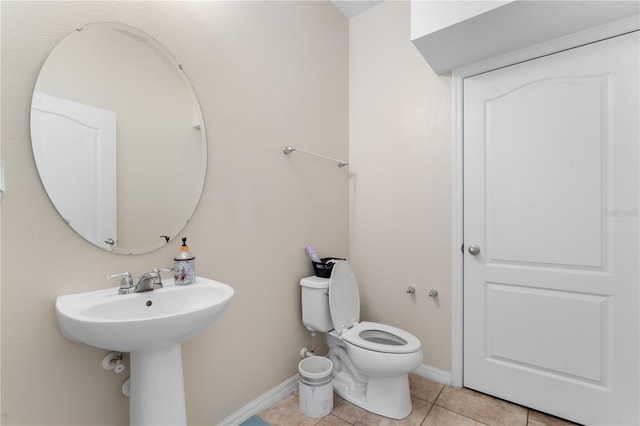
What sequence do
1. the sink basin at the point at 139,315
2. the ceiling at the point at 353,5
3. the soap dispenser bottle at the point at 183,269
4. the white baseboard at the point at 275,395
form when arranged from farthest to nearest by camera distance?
the ceiling at the point at 353,5 < the white baseboard at the point at 275,395 < the soap dispenser bottle at the point at 183,269 < the sink basin at the point at 139,315

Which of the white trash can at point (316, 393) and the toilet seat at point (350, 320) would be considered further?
the toilet seat at point (350, 320)

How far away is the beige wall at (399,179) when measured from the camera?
209 centimetres

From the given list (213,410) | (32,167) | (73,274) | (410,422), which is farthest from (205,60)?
(410,422)

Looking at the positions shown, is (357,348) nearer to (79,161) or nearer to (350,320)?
(350,320)

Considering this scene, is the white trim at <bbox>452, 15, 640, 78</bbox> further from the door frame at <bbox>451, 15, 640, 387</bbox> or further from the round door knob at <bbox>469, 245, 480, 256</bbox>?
the round door knob at <bbox>469, 245, 480, 256</bbox>

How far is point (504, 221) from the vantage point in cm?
186

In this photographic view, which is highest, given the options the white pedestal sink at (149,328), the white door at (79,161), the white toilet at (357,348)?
the white door at (79,161)

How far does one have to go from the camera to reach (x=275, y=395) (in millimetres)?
1845

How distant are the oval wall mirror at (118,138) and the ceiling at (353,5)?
157cm

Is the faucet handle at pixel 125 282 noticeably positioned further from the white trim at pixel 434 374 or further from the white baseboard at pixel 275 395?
the white trim at pixel 434 374

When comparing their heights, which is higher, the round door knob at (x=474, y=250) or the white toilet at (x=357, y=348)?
the round door knob at (x=474, y=250)

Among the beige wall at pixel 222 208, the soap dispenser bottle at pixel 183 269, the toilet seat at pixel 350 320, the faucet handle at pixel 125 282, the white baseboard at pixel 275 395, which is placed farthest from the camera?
the toilet seat at pixel 350 320

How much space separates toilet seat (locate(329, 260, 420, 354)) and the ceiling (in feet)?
6.45

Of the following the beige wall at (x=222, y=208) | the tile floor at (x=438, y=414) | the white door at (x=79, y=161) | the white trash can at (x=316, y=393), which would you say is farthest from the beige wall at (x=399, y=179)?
the white door at (x=79, y=161)
